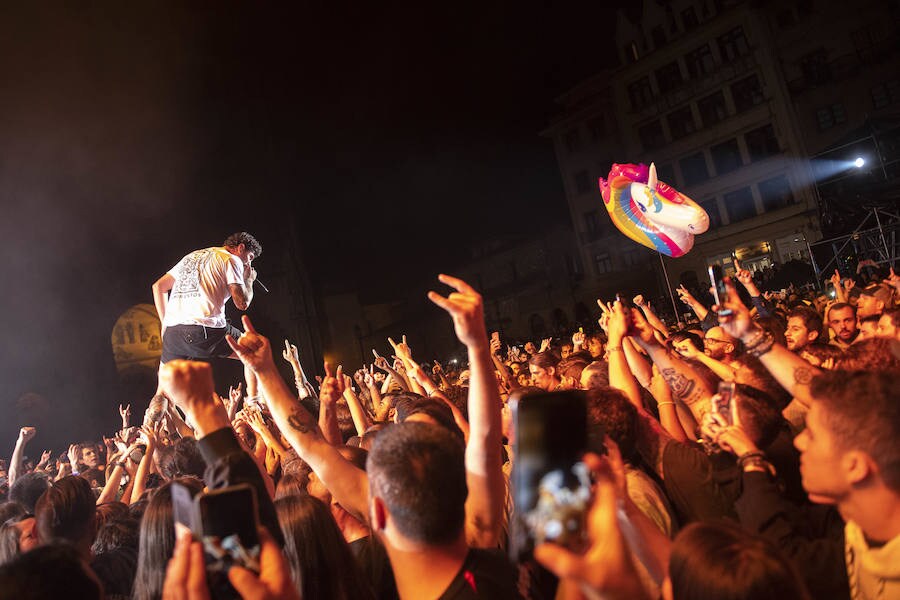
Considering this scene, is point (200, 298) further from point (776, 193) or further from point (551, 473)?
point (776, 193)

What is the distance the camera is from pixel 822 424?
207 cm

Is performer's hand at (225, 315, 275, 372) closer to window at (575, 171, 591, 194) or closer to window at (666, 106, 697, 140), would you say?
window at (666, 106, 697, 140)

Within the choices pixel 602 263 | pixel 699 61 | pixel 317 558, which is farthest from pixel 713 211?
pixel 317 558

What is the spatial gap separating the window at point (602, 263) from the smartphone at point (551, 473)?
41.9 metres

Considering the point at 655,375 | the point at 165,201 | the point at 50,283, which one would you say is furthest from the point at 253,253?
the point at 165,201

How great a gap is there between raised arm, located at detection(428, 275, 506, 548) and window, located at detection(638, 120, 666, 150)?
4136 centimetres

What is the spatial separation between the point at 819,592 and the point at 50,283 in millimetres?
18304

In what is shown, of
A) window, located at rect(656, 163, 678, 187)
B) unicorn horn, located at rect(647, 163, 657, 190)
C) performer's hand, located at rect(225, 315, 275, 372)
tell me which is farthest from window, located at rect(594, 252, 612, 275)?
performer's hand, located at rect(225, 315, 275, 372)

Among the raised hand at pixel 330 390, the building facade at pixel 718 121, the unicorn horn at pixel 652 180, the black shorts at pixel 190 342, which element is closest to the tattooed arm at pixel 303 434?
the raised hand at pixel 330 390

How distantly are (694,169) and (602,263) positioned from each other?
8.46 meters

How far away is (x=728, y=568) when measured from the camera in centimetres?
160

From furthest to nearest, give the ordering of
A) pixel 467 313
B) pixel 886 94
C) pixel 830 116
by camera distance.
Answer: pixel 830 116 → pixel 886 94 → pixel 467 313

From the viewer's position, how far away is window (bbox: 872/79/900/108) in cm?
Answer: 3142

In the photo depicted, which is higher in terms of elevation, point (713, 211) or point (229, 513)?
point (713, 211)
